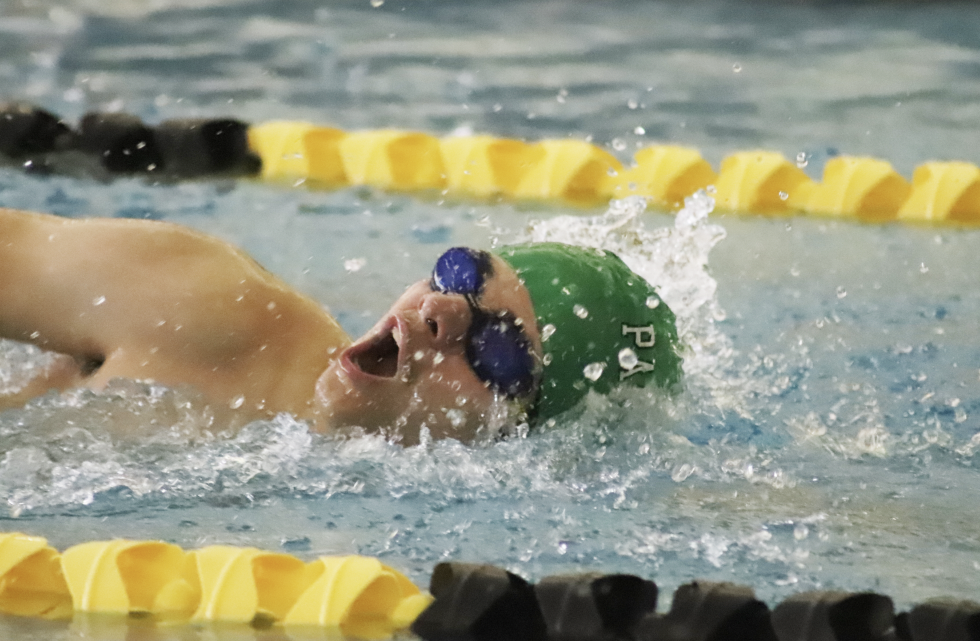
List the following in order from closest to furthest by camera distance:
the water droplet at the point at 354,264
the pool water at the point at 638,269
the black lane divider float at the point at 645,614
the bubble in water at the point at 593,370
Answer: the black lane divider float at the point at 645,614
the pool water at the point at 638,269
the bubble in water at the point at 593,370
the water droplet at the point at 354,264

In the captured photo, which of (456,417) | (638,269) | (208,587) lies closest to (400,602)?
(208,587)

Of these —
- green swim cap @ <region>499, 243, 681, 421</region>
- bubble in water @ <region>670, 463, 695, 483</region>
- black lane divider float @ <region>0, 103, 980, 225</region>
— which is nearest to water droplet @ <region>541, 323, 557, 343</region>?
green swim cap @ <region>499, 243, 681, 421</region>

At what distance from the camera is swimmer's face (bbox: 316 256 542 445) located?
208cm

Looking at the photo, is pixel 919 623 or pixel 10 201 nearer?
pixel 919 623

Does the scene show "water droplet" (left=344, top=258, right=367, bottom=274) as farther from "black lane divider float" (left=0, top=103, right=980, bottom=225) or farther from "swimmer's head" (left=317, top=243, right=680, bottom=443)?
"swimmer's head" (left=317, top=243, right=680, bottom=443)

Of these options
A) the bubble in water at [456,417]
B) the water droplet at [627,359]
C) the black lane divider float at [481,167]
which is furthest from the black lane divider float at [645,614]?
the black lane divider float at [481,167]

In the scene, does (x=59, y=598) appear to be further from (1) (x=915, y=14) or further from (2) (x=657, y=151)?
(1) (x=915, y=14)

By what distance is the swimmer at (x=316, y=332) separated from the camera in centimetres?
211

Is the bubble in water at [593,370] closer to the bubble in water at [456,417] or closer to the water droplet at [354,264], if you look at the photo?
the bubble in water at [456,417]

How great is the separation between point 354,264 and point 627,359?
5.30 feet

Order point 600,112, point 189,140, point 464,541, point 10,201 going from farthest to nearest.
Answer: point 600,112 → point 189,140 → point 10,201 → point 464,541

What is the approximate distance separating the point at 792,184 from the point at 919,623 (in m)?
2.76

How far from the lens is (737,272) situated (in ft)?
12.0

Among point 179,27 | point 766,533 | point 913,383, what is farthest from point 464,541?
point 179,27
